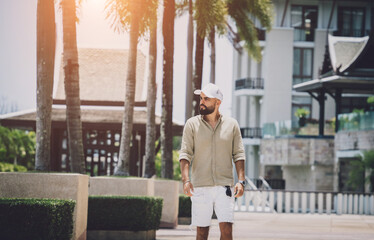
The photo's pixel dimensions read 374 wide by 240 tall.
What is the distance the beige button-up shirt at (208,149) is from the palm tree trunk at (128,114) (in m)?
11.1

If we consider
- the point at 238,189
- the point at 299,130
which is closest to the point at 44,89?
the point at 238,189

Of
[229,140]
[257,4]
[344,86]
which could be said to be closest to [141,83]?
[257,4]

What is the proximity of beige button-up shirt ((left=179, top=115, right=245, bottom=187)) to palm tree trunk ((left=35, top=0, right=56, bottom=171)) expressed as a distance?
5948 mm

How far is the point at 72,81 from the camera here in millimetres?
15445

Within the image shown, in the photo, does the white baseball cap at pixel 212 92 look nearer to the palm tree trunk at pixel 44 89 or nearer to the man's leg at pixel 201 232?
the man's leg at pixel 201 232

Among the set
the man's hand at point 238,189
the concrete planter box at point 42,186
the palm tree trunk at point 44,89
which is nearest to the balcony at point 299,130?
the palm tree trunk at point 44,89

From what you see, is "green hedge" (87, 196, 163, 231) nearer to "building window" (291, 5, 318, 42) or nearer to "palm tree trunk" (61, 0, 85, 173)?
"palm tree trunk" (61, 0, 85, 173)

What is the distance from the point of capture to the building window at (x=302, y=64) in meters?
60.5

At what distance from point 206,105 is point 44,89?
6324 millimetres

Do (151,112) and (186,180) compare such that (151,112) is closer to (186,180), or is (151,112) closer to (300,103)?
(186,180)

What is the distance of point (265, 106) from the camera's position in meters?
60.9

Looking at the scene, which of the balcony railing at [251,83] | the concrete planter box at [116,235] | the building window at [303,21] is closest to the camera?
the concrete planter box at [116,235]

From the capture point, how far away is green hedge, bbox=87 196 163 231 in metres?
15.2

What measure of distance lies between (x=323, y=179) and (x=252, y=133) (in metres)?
13.3
